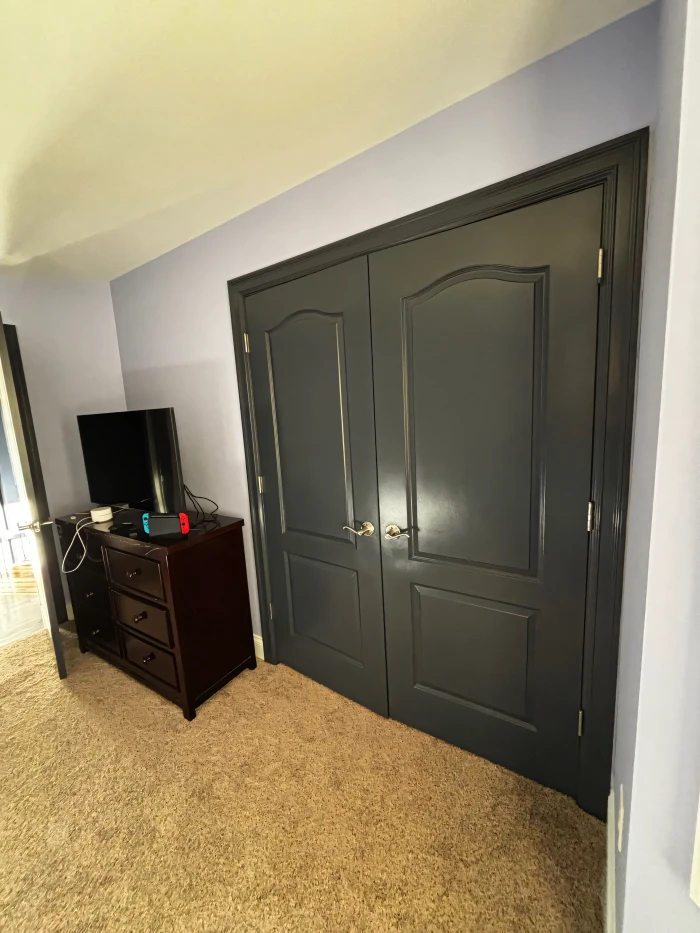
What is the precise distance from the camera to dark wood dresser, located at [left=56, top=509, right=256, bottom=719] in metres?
1.94

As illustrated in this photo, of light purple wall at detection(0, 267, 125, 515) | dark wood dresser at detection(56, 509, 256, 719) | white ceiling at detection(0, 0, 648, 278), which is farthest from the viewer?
light purple wall at detection(0, 267, 125, 515)

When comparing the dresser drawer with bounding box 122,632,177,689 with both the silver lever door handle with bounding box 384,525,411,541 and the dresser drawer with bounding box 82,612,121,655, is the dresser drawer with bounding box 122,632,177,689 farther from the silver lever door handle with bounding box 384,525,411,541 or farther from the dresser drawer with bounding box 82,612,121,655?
the silver lever door handle with bounding box 384,525,411,541

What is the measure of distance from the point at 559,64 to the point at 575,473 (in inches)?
45.5

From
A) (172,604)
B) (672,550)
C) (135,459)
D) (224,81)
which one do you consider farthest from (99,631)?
(672,550)

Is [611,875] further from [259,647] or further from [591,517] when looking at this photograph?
[259,647]

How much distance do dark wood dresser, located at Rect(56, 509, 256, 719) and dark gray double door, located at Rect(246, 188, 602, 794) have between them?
0.41 metres

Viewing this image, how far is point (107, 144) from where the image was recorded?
4.57ft

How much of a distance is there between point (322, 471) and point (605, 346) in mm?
1166

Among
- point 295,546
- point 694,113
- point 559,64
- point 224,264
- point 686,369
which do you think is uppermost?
point 559,64

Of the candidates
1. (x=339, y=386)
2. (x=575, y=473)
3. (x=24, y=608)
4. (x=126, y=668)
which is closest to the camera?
(x=575, y=473)

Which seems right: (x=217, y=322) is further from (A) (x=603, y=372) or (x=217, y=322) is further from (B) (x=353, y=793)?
(B) (x=353, y=793)

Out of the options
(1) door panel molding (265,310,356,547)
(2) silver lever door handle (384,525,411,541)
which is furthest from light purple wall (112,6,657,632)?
(2) silver lever door handle (384,525,411,541)

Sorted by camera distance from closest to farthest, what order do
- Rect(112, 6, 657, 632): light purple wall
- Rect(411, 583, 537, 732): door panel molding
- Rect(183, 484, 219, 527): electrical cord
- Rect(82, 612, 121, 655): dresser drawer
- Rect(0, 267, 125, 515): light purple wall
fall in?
Rect(112, 6, 657, 632): light purple wall → Rect(411, 583, 537, 732): door panel molding → Rect(183, 484, 219, 527): electrical cord → Rect(82, 612, 121, 655): dresser drawer → Rect(0, 267, 125, 515): light purple wall

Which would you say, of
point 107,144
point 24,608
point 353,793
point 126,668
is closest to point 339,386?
point 107,144
